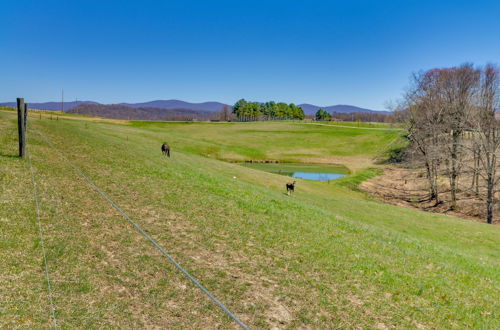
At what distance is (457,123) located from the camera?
36156 millimetres

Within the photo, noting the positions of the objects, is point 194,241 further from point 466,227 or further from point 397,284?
point 466,227

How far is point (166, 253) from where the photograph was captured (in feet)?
32.2

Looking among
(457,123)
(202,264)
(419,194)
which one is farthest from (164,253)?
(419,194)

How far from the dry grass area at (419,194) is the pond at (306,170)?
731cm

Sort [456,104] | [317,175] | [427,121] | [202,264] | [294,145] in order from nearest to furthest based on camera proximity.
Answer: [202,264] < [456,104] < [427,121] < [317,175] < [294,145]

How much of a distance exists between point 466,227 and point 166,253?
86.8ft

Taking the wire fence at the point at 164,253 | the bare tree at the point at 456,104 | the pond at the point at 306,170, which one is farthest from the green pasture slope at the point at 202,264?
the pond at the point at 306,170

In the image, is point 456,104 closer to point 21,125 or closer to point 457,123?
point 457,123

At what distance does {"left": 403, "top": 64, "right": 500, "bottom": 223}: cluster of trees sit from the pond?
16815 millimetres

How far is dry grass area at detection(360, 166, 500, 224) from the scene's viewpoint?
Result: 4000 centimetres

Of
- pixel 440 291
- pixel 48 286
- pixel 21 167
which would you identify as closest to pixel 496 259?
pixel 440 291

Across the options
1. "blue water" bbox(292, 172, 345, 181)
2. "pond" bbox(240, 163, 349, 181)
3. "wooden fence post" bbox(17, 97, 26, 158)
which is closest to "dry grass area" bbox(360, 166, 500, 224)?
"blue water" bbox(292, 172, 345, 181)

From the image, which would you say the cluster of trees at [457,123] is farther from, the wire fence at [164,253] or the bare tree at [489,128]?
the wire fence at [164,253]

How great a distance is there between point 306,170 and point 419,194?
21.2 meters
